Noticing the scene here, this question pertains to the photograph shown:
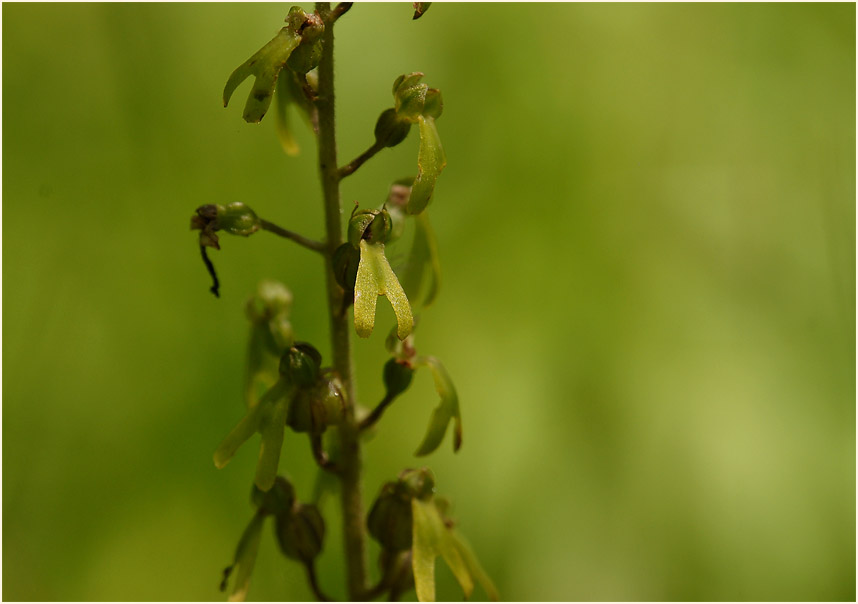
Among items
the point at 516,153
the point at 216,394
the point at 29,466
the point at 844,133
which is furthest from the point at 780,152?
the point at 29,466

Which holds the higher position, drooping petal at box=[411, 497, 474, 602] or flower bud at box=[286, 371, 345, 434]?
flower bud at box=[286, 371, 345, 434]

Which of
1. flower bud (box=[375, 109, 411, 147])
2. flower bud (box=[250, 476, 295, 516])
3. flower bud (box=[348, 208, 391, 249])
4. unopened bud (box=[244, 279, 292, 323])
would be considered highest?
flower bud (box=[375, 109, 411, 147])

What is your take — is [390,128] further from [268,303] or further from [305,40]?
[268,303]

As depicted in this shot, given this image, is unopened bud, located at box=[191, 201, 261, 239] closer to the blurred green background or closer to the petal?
the petal

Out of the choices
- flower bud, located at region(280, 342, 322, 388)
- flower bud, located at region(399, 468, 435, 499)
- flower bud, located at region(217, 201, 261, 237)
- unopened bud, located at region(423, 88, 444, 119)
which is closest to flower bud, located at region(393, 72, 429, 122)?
unopened bud, located at region(423, 88, 444, 119)

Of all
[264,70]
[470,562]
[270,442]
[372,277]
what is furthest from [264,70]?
[470,562]

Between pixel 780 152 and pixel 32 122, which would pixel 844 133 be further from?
pixel 32 122

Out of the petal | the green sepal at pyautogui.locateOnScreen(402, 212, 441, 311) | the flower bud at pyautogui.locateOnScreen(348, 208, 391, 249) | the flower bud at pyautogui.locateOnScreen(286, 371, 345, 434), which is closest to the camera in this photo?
the petal

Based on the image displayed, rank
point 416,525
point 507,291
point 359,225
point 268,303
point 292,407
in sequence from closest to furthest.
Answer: point 359,225
point 292,407
point 416,525
point 268,303
point 507,291
